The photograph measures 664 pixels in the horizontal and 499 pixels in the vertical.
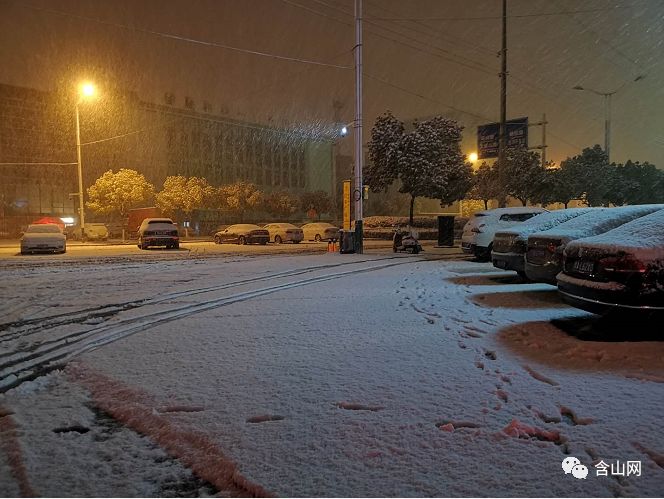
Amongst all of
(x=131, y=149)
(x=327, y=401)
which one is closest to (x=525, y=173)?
(x=327, y=401)

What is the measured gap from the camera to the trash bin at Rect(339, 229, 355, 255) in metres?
19.8

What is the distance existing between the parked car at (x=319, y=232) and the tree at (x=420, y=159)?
177 inches

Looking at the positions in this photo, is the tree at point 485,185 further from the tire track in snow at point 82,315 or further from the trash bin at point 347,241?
the tire track in snow at point 82,315

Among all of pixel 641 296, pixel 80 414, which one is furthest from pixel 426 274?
pixel 80 414

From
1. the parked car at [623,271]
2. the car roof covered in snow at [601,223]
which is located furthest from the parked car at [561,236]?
the parked car at [623,271]

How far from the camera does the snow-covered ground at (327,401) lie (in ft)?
8.56

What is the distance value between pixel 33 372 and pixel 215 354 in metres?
1.64

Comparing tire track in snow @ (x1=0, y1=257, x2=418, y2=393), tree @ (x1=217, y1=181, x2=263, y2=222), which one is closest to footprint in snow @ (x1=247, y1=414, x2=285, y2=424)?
tire track in snow @ (x1=0, y1=257, x2=418, y2=393)

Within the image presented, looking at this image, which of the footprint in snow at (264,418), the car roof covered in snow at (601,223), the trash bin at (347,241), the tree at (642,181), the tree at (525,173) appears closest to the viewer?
the footprint in snow at (264,418)

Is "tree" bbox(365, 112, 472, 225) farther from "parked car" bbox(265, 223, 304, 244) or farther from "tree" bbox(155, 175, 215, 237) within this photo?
"tree" bbox(155, 175, 215, 237)

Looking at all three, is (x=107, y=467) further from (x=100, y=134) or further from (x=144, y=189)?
(x=100, y=134)

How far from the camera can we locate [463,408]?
3492mm

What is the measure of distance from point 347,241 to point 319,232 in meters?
16.7

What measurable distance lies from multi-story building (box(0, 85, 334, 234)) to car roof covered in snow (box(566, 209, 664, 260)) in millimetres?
43779
